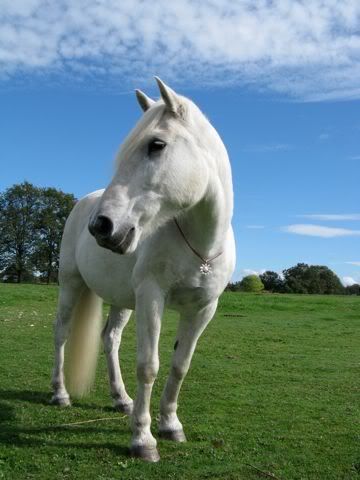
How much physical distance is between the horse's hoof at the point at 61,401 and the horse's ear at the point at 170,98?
3.53m

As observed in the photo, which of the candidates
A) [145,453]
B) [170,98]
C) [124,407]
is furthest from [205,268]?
[124,407]

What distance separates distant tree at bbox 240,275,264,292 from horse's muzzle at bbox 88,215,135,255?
33.9 m

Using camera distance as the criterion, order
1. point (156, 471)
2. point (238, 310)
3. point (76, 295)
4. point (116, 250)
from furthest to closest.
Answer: point (238, 310)
point (76, 295)
point (156, 471)
point (116, 250)

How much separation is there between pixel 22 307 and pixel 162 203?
1557cm

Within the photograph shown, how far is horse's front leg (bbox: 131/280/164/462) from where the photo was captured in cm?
384

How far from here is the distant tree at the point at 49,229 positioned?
5656cm

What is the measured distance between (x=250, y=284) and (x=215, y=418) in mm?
31943

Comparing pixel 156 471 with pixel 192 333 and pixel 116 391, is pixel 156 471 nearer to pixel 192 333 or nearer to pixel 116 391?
pixel 192 333

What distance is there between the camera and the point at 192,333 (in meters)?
4.38

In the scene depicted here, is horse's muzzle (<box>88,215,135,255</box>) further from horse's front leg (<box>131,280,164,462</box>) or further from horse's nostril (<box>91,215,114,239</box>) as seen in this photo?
horse's front leg (<box>131,280,164,462</box>)

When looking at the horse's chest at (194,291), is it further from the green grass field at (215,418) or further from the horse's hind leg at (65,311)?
the horse's hind leg at (65,311)

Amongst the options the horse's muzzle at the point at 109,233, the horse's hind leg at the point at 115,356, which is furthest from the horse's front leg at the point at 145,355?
the horse's hind leg at the point at 115,356

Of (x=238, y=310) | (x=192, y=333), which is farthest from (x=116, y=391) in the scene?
(x=238, y=310)

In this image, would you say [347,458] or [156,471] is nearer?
[156,471]
